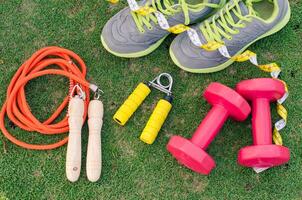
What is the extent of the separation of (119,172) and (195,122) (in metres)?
0.37

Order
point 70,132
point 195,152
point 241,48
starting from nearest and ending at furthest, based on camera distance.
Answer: point 195,152 < point 70,132 < point 241,48

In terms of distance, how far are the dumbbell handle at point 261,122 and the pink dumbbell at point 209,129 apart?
1.7 inches

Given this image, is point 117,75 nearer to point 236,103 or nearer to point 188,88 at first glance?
point 188,88

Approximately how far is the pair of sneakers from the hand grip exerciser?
0.43 ft

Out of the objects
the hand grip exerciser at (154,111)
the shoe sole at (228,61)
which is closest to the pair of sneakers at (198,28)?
the shoe sole at (228,61)

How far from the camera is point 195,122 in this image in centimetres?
208

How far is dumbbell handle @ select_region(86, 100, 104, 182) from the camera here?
1.94 meters

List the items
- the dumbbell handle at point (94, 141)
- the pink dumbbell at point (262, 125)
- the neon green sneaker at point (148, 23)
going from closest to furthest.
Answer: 1. the pink dumbbell at point (262, 125)
2. the dumbbell handle at point (94, 141)
3. the neon green sneaker at point (148, 23)

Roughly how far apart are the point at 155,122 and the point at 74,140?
12.9 inches

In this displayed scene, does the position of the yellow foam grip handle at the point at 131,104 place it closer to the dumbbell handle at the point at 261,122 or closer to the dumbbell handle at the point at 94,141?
the dumbbell handle at the point at 94,141

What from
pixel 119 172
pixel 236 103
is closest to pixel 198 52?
pixel 236 103

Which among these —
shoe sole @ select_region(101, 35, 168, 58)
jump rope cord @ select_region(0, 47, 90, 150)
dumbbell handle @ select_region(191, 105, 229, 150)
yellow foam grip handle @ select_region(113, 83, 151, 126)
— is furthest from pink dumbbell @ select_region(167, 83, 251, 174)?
jump rope cord @ select_region(0, 47, 90, 150)

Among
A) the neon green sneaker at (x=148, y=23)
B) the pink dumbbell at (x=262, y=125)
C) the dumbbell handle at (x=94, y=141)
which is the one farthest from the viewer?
the neon green sneaker at (x=148, y=23)

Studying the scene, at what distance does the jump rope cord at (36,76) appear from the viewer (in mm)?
2018
